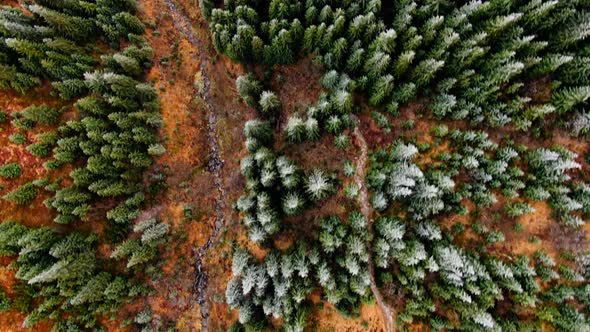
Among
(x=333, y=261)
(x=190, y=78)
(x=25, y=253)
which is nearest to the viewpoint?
(x=25, y=253)

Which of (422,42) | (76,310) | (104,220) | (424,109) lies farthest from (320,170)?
(76,310)

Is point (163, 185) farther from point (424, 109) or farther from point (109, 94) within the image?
point (424, 109)

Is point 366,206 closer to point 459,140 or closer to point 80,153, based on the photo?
point 459,140

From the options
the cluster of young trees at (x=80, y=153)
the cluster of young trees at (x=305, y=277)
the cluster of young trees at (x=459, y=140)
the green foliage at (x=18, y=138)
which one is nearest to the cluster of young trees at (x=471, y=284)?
the cluster of young trees at (x=459, y=140)

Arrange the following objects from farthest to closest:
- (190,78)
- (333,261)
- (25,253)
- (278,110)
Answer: (190,78) < (278,110) < (333,261) < (25,253)

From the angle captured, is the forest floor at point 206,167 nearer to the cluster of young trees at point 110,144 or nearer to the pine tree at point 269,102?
the pine tree at point 269,102

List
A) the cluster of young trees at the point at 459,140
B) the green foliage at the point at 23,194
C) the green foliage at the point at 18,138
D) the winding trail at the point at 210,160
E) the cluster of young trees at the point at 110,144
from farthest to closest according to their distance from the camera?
the winding trail at the point at 210,160 → the cluster of young trees at the point at 110,144 → the green foliage at the point at 18,138 → the green foliage at the point at 23,194 → the cluster of young trees at the point at 459,140
